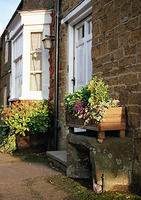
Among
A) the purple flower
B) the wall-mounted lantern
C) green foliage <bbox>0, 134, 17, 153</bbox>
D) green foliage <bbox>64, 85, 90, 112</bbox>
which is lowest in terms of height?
green foliage <bbox>0, 134, 17, 153</bbox>

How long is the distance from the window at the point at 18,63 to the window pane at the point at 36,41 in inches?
24.5

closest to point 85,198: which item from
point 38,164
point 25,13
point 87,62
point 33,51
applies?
point 38,164

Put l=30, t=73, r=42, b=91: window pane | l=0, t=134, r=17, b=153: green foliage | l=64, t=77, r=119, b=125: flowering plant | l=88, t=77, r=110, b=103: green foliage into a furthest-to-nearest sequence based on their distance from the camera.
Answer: l=30, t=73, r=42, b=91: window pane < l=0, t=134, r=17, b=153: green foliage < l=88, t=77, r=110, b=103: green foliage < l=64, t=77, r=119, b=125: flowering plant

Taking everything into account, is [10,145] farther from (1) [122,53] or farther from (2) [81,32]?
(1) [122,53]

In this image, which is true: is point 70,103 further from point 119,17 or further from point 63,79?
point 63,79

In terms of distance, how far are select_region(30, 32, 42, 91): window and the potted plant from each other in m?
3.18

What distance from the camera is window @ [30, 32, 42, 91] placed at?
6.88 metres

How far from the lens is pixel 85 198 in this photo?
10.0ft

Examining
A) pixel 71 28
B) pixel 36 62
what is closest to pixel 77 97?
pixel 71 28

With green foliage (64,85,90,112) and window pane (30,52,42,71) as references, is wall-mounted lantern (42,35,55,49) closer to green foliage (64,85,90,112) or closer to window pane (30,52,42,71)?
window pane (30,52,42,71)

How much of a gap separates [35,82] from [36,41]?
3.69 feet

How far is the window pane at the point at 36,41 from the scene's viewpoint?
22.8ft

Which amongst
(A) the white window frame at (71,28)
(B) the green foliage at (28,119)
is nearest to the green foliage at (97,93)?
(A) the white window frame at (71,28)

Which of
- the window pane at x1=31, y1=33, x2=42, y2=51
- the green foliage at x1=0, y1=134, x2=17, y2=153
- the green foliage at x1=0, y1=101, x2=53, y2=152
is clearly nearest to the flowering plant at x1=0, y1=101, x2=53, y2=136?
the green foliage at x1=0, y1=101, x2=53, y2=152
